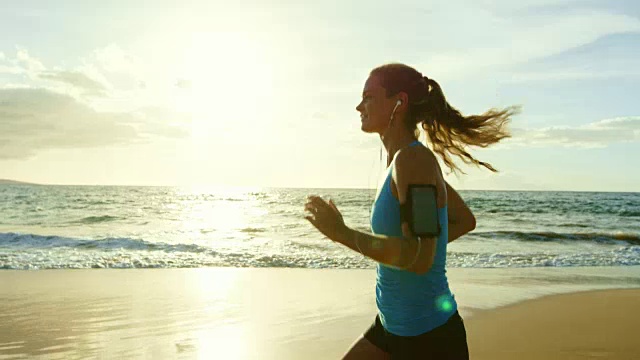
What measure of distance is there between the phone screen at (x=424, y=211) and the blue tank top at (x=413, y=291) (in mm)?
222

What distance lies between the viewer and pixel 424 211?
7.38ft

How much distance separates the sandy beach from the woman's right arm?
13.3 ft

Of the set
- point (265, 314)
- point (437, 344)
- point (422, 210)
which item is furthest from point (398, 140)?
point (265, 314)

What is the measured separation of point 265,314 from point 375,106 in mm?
6508

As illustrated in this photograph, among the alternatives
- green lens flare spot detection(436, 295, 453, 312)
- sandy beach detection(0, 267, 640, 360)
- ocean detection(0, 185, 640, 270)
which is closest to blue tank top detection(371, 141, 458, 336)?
green lens flare spot detection(436, 295, 453, 312)

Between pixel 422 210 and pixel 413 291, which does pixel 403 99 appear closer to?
pixel 422 210

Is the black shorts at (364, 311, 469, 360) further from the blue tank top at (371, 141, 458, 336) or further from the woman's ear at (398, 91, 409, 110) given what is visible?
the woman's ear at (398, 91, 409, 110)

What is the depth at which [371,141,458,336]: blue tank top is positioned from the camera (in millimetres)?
2520

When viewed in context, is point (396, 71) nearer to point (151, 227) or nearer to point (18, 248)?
point (18, 248)

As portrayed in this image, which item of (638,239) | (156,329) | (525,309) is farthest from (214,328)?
(638,239)

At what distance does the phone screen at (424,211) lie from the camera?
7.37 ft

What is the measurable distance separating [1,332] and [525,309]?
685 cm

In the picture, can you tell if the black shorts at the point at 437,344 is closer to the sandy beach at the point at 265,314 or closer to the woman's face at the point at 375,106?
the woman's face at the point at 375,106

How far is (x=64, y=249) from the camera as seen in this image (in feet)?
60.8
